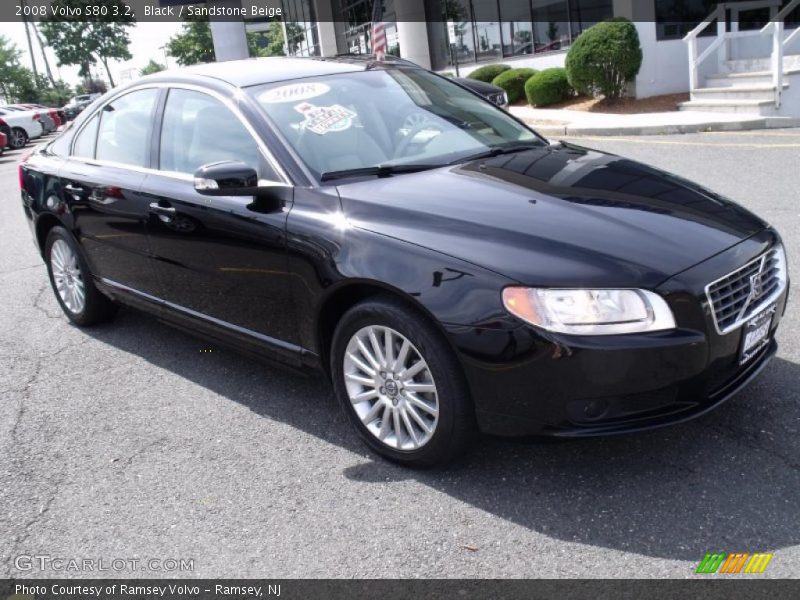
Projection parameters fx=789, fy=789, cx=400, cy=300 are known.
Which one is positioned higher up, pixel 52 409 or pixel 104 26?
pixel 104 26

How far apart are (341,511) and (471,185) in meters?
1.46

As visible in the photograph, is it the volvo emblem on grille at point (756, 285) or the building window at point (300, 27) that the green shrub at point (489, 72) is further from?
the volvo emblem on grille at point (756, 285)

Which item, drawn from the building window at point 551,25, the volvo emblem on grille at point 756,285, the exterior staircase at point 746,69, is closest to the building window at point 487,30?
the building window at point 551,25

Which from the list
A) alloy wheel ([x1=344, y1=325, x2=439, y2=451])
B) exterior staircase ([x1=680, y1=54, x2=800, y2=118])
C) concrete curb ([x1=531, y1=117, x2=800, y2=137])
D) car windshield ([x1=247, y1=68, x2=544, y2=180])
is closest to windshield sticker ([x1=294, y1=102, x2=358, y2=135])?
car windshield ([x1=247, y1=68, x2=544, y2=180])

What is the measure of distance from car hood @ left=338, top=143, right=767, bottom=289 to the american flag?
180cm

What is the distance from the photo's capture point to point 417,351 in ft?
9.91

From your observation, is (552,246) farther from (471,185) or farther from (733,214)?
(733,214)

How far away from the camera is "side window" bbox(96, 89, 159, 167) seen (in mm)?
4500

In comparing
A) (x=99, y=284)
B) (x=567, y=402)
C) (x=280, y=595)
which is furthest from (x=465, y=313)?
(x=99, y=284)

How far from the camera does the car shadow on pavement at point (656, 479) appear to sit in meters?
2.71

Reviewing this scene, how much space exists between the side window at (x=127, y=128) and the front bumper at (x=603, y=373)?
101 inches

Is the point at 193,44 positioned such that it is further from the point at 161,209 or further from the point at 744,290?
the point at 744,290

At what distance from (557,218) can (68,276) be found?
376cm

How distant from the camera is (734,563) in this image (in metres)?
2.53
